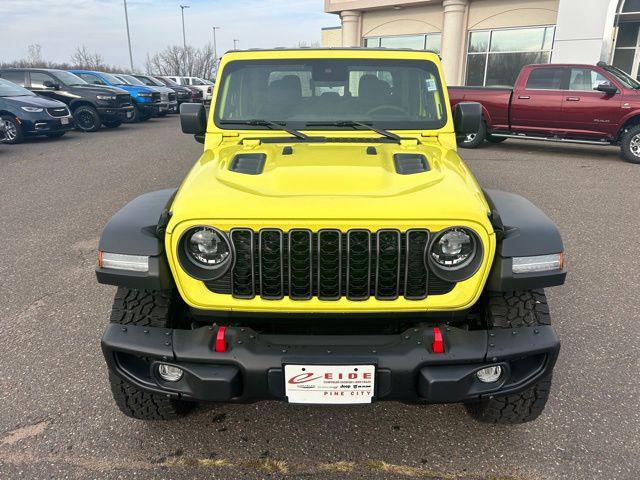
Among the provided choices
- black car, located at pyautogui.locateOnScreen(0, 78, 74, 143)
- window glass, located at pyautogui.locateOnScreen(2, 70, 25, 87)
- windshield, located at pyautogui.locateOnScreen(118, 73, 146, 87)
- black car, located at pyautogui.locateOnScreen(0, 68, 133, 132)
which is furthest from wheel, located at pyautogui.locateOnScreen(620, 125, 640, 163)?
windshield, located at pyautogui.locateOnScreen(118, 73, 146, 87)

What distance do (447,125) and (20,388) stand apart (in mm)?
3008

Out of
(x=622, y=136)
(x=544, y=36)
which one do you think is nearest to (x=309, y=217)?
(x=622, y=136)

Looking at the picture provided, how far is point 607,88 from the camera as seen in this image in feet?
31.1

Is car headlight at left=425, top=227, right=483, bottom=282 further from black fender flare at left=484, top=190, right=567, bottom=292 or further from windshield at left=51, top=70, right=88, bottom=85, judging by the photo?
windshield at left=51, top=70, right=88, bottom=85

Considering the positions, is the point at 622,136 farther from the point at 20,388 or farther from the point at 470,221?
the point at 20,388

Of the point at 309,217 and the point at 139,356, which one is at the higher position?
the point at 309,217

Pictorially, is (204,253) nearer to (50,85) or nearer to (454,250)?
(454,250)

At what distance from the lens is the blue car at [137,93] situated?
1647 centimetres

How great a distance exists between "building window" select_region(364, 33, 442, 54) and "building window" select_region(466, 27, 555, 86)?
5.71ft

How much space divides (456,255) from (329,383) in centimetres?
73

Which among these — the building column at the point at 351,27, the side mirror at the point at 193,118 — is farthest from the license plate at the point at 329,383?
the building column at the point at 351,27

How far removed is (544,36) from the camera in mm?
17906

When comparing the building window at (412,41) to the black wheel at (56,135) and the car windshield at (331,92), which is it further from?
the car windshield at (331,92)

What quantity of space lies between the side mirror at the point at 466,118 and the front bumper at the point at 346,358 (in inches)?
65.2
